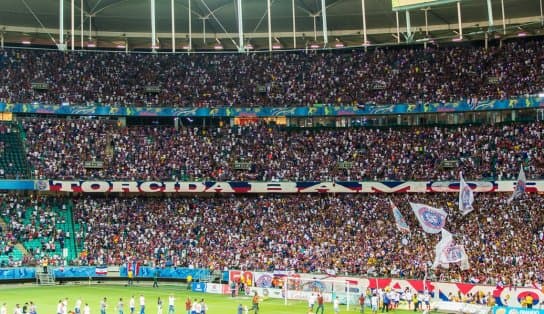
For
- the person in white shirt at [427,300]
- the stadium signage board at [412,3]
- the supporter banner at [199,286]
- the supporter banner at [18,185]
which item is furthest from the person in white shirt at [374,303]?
the supporter banner at [18,185]

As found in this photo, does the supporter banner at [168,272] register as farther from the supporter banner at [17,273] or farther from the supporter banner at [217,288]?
the supporter banner at [17,273]

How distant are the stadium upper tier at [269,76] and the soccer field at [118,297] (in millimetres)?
21159

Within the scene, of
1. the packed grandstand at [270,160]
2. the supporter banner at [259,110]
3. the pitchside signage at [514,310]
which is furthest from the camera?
the supporter banner at [259,110]

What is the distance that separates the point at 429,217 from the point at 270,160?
2170 centimetres

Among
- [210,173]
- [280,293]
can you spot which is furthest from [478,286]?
[210,173]

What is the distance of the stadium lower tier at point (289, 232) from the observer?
1991 inches

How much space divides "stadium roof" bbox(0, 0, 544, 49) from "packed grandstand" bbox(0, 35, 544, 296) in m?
2.58

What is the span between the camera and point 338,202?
60.6m

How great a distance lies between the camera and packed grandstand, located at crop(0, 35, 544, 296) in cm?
5391

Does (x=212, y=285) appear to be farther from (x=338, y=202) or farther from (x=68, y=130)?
(x=68, y=130)

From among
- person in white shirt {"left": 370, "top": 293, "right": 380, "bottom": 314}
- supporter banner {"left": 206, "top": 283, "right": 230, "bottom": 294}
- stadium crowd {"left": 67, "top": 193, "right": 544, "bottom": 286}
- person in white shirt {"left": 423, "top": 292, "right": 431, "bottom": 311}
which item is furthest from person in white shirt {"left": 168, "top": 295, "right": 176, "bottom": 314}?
person in white shirt {"left": 423, "top": 292, "right": 431, "bottom": 311}

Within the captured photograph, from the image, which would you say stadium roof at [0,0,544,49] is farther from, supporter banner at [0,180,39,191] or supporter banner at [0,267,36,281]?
supporter banner at [0,267,36,281]

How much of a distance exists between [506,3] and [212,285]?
3727 cm

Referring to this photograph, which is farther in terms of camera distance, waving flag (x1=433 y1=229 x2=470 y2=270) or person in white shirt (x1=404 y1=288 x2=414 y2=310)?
person in white shirt (x1=404 y1=288 x2=414 y2=310)
